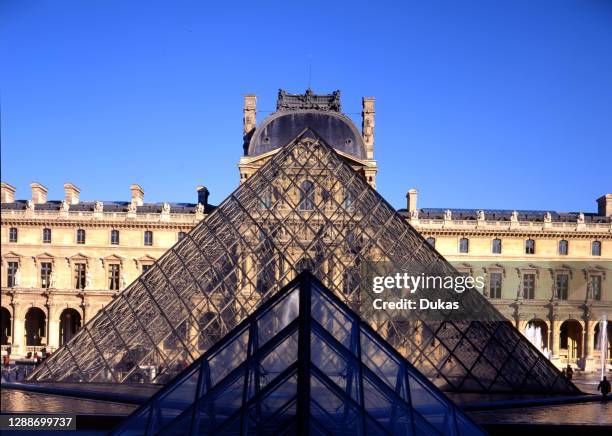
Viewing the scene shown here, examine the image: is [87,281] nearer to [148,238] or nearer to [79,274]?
[79,274]

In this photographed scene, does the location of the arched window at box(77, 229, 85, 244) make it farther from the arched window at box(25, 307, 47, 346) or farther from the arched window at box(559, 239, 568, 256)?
the arched window at box(559, 239, 568, 256)

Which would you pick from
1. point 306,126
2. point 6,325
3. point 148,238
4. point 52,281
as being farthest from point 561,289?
point 6,325

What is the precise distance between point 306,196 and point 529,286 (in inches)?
1073

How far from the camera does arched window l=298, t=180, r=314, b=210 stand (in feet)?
61.3

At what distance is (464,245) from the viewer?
1640 inches

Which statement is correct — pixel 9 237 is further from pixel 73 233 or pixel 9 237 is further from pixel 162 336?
pixel 162 336

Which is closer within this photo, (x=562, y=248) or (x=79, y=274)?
(x=79, y=274)

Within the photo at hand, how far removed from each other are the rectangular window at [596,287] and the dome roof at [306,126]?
52.5ft

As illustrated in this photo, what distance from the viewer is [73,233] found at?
4128 centimetres

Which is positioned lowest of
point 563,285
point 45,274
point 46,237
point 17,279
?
point 563,285

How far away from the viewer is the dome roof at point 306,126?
134 ft

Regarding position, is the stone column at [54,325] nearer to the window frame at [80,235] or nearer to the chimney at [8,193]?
the window frame at [80,235]

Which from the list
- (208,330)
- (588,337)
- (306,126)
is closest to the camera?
(208,330)

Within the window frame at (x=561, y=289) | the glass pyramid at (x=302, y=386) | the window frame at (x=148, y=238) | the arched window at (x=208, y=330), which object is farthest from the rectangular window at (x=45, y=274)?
the glass pyramid at (x=302, y=386)
